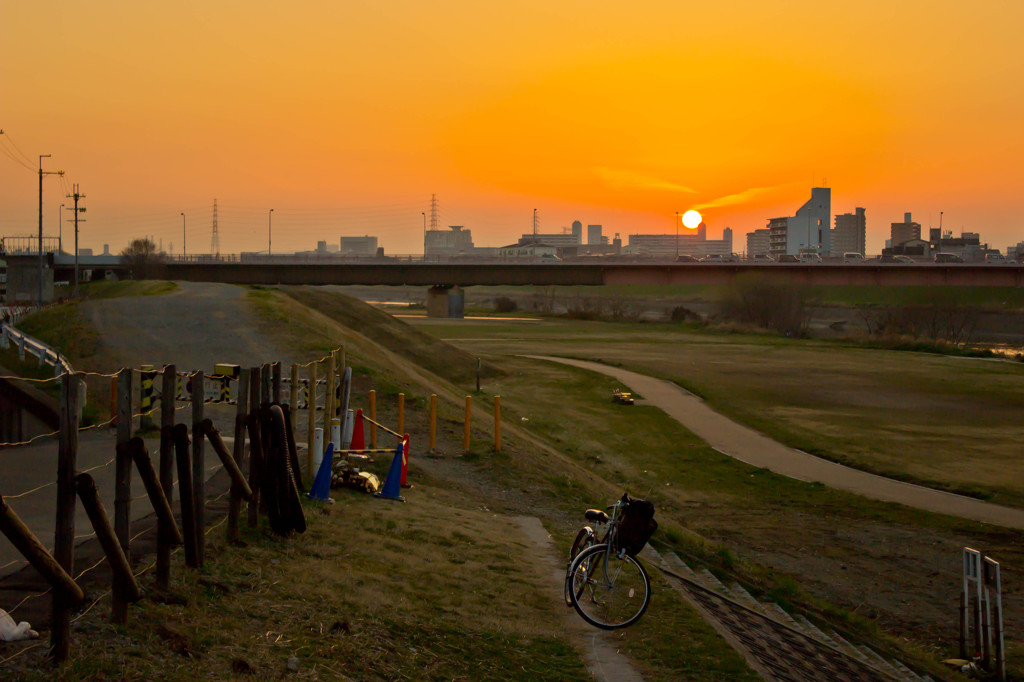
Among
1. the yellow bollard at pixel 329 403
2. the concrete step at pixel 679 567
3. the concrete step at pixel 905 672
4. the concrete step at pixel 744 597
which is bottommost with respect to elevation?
the concrete step at pixel 905 672

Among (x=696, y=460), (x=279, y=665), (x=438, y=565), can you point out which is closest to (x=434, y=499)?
(x=438, y=565)

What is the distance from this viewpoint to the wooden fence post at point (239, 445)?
962 cm

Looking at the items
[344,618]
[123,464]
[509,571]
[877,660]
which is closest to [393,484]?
[509,571]

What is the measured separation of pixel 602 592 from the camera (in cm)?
973

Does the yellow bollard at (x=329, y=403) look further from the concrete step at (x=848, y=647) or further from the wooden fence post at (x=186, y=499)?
the concrete step at (x=848, y=647)

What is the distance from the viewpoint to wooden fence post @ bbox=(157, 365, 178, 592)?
7827 mm

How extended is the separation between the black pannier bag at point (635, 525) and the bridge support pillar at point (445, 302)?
99.5m

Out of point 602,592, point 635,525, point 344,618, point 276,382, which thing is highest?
point 276,382

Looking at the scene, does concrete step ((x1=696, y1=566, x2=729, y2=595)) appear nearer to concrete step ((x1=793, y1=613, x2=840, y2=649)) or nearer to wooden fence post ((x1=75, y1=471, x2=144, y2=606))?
concrete step ((x1=793, y1=613, x2=840, y2=649))

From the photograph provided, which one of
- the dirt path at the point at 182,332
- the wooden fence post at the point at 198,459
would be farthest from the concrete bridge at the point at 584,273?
the wooden fence post at the point at 198,459

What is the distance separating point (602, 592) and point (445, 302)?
9983 cm

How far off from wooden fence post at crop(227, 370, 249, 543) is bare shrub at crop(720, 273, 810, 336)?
91.9 metres

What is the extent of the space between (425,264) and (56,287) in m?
36.4

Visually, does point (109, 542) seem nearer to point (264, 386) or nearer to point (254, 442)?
point (254, 442)
